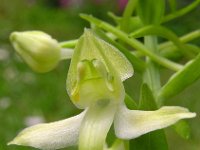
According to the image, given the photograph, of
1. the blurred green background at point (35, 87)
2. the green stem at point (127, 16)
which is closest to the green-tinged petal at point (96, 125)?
the green stem at point (127, 16)

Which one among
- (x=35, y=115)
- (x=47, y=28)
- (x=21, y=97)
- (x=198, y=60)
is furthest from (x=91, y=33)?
(x=47, y=28)

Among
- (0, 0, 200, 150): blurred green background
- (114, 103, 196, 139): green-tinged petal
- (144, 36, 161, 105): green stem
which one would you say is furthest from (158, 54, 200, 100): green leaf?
(0, 0, 200, 150): blurred green background

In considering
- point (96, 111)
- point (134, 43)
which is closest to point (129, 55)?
point (134, 43)

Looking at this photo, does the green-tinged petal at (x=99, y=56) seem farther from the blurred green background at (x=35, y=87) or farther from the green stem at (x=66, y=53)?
the blurred green background at (x=35, y=87)

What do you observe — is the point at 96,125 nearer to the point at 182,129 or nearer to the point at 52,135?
the point at 52,135

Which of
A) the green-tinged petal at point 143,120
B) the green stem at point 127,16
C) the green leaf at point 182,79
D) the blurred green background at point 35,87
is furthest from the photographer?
the blurred green background at point 35,87

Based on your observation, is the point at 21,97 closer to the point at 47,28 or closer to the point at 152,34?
the point at 47,28
